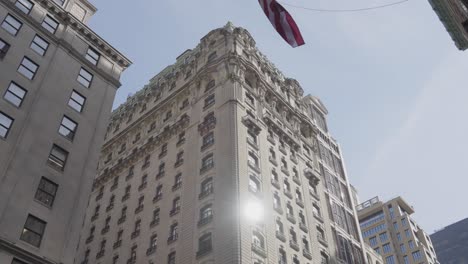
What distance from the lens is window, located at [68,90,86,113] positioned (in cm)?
3960

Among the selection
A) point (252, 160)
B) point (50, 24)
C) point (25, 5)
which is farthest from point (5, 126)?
point (252, 160)

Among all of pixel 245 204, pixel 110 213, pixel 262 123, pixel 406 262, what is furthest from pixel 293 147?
pixel 406 262

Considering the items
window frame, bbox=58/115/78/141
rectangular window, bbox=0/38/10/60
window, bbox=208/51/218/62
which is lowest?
window frame, bbox=58/115/78/141

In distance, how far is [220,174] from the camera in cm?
5122

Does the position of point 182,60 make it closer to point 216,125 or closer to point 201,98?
point 201,98

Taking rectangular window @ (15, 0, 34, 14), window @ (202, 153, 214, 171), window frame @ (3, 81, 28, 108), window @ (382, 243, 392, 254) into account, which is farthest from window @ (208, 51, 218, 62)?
window @ (382, 243, 392, 254)

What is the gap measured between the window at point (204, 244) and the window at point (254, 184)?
24.3ft

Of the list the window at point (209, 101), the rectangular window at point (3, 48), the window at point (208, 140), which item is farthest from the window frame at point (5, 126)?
the window at point (209, 101)

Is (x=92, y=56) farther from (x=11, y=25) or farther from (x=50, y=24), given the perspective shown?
(x=11, y=25)

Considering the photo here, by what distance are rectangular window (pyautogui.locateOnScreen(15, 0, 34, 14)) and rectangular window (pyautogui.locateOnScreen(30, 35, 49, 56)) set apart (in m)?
2.93

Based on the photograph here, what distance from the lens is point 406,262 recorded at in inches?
4941

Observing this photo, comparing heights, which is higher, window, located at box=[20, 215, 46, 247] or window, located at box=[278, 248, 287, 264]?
window, located at box=[278, 248, 287, 264]

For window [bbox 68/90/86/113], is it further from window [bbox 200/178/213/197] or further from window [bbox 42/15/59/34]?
window [bbox 200/178/213/197]

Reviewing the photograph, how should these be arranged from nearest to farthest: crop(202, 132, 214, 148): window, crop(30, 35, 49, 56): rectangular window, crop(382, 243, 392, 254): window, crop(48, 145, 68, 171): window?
crop(48, 145, 68, 171): window → crop(30, 35, 49, 56): rectangular window → crop(202, 132, 214, 148): window → crop(382, 243, 392, 254): window
